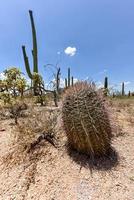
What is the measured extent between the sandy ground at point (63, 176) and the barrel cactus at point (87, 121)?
209 millimetres

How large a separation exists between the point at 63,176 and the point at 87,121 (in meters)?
0.81

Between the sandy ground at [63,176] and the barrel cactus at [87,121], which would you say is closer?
the sandy ground at [63,176]

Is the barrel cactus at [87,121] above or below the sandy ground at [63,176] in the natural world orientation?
above

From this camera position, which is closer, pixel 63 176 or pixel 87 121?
pixel 63 176

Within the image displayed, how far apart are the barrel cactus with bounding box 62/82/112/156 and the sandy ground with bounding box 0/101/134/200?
0.68ft

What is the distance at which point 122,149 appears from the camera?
3906 mm

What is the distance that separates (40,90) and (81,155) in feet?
15.2

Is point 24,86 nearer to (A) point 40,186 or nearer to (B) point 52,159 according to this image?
(B) point 52,159

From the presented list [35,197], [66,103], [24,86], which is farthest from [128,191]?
[24,86]

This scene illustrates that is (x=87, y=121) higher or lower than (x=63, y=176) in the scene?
higher

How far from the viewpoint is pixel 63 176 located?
3010mm

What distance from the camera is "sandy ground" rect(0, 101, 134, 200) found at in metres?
2.69

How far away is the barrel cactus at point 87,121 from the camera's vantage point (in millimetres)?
3252

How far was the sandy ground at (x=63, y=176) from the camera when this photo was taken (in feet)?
8.84
